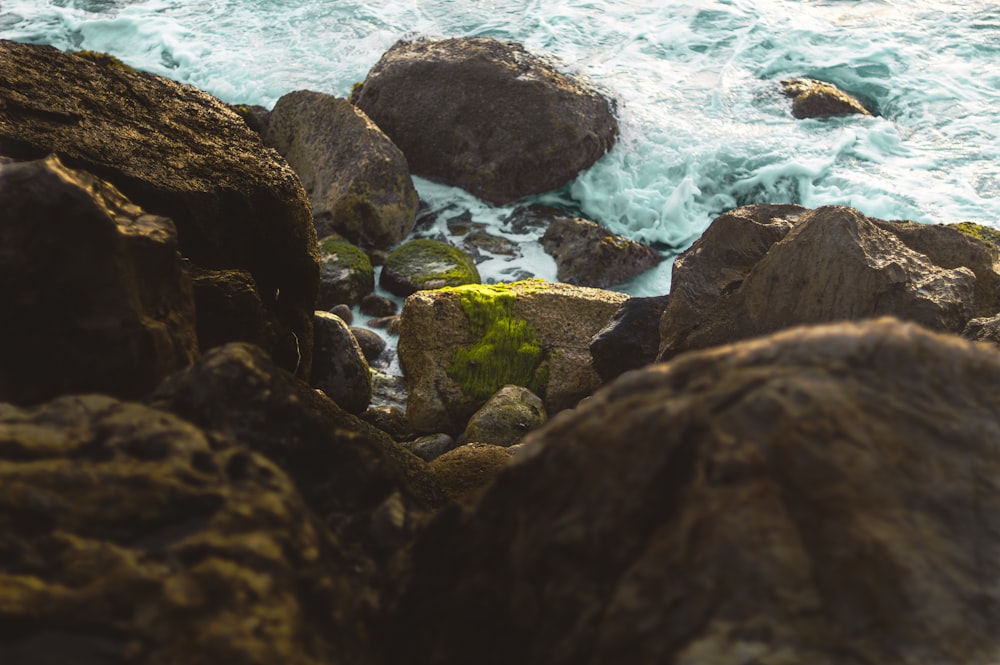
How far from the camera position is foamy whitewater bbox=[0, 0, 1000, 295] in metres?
12.4

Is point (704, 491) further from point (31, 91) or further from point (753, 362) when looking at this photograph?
point (31, 91)

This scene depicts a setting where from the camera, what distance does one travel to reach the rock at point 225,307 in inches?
174

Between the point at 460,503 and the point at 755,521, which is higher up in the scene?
the point at 755,521

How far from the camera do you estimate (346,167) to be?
445 inches

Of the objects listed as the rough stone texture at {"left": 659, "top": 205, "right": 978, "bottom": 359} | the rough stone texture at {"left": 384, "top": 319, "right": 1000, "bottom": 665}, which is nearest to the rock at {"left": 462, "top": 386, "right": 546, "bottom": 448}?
the rough stone texture at {"left": 659, "top": 205, "right": 978, "bottom": 359}

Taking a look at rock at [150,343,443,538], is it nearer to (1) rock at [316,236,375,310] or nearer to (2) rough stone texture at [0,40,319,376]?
(2) rough stone texture at [0,40,319,376]

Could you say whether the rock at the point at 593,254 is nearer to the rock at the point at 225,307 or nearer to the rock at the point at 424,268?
the rock at the point at 424,268

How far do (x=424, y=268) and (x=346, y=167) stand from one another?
1.94 metres

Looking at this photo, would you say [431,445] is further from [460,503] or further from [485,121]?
[485,121]

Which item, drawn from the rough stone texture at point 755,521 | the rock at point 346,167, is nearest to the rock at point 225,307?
the rough stone texture at point 755,521

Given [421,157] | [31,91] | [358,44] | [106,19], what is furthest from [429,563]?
[106,19]

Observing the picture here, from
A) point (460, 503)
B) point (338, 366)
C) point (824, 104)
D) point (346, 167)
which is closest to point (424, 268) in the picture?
point (346, 167)

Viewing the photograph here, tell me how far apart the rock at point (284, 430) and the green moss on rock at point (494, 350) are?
5.30 meters

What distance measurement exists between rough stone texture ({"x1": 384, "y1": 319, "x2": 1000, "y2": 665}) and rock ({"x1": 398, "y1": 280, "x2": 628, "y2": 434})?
18.5 ft
